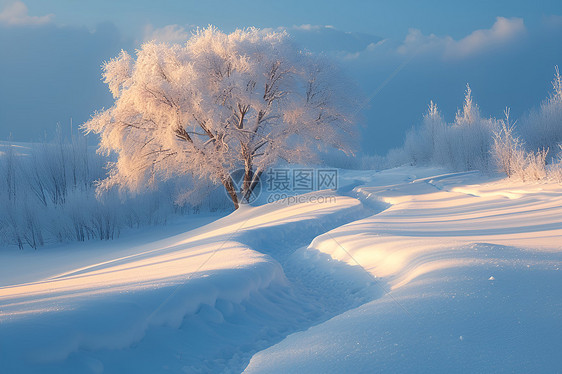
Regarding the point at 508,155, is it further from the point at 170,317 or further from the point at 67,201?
the point at 67,201

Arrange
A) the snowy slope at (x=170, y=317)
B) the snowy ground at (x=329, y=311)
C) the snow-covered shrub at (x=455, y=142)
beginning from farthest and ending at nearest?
the snow-covered shrub at (x=455, y=142)
the snowy slope at (x=170, y=317)
the snowy ground at (x=329, y=311)

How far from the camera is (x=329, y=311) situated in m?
4.49

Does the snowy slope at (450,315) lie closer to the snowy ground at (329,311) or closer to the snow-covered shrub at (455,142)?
the snowy ground at (329,311)

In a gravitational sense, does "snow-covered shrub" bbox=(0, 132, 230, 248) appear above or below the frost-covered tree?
below

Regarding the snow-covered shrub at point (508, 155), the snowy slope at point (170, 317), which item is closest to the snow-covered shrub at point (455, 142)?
the snow-covered shrub at point (508, 155)

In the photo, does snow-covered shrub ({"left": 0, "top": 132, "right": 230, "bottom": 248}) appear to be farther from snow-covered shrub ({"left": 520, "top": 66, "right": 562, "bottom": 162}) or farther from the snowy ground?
snow-covered shrub ({"left": 520, "top": 66, "right": 562, "bottom": 162})

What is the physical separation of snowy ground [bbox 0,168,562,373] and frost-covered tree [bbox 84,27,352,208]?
287 inches

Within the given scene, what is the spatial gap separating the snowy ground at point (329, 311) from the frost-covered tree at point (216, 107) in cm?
729

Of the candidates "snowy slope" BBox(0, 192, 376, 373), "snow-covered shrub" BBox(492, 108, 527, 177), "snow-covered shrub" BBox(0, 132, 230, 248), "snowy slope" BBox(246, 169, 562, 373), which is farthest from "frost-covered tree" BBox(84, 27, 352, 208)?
"snowy slope" BBox(246, 169, 562, 373)

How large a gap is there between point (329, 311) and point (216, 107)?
32.0 ft

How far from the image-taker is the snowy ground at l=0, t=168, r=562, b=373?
228 cm

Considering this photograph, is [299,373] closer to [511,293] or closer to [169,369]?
[169,369]

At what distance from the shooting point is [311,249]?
7.34 metres

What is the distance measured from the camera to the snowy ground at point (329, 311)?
228 cm
